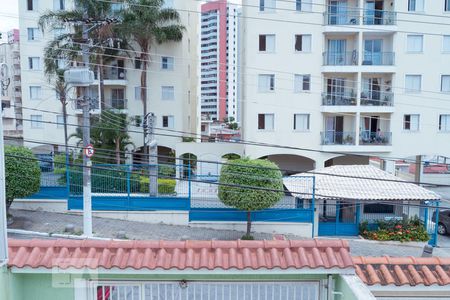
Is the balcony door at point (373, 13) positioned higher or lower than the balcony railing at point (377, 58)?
higher

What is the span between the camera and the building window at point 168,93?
92.8 ft

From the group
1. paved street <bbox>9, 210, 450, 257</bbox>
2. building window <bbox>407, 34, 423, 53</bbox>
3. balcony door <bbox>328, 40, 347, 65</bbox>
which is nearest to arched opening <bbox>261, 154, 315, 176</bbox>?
balcony door <bbox>328, 40, 347, 65</bbox>

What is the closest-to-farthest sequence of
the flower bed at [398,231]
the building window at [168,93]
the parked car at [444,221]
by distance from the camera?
the flower bed at [398,231] → the parked car at [444,221] → the building window at [168,93]

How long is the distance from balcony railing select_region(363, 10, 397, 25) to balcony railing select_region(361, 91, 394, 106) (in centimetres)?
434

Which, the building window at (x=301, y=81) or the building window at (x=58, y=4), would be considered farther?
the building window at (x=58, y=4)

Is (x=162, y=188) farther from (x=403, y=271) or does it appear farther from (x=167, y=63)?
(x=403, y=271)

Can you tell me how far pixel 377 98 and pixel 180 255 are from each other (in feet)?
74.2

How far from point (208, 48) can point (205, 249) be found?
9472 cm

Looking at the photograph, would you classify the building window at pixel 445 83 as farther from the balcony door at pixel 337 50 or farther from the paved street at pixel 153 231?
the paved street at pixel 153 231

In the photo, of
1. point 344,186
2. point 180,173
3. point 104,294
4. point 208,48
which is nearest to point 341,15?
point 344,186

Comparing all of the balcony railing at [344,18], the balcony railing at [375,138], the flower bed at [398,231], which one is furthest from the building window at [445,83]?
the flower bed at [398,231]

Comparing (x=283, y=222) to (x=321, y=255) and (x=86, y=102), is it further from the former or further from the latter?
(x=321, y=255)

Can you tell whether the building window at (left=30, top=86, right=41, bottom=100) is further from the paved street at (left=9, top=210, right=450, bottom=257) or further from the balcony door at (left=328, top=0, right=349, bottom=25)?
the balcony door at (left=328, top=0, right=349, bottom=25)

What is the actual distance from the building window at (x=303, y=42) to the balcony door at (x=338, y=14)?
5.65 ft
